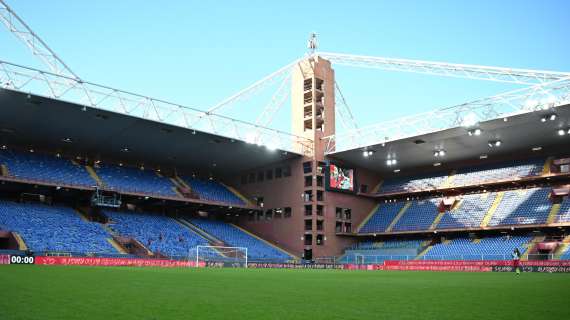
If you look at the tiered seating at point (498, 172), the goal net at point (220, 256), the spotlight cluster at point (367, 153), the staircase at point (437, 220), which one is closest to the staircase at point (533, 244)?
the tiered seating at point (498, 172)

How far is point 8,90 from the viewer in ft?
114

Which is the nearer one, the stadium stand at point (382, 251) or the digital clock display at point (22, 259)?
the digital clock display at point (22, 259)

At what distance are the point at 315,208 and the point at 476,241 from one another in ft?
51.0

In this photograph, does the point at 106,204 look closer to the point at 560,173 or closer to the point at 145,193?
the point at 145,193

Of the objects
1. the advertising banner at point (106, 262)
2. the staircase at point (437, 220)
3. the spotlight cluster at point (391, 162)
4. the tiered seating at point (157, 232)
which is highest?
the spotlight cluster at point (391, 162)

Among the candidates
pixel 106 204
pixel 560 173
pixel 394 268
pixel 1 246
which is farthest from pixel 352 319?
pixel 560 173

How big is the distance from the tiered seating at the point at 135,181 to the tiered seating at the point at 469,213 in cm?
2739

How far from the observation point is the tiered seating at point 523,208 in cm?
4419

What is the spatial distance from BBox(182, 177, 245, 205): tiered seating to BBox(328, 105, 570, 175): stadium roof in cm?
1231

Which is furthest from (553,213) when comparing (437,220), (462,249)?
(437,220)

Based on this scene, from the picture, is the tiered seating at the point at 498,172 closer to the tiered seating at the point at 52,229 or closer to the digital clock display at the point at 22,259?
the tiered seating at the point at 52,229

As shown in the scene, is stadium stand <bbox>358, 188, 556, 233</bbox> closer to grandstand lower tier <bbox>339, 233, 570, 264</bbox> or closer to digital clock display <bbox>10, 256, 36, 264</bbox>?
grandstand lower tier <bbox>339, 233, 570, 264</bbox>

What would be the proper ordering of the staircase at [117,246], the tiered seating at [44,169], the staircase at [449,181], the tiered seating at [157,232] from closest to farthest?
1. the staircase at [117,246]
2. the tiered seating at [44,169]
3. the tiered seating at [157,232]
4. the staircase at [449,181]

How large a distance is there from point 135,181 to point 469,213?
33.0 meters
